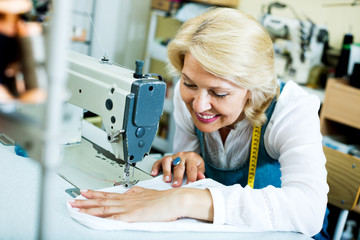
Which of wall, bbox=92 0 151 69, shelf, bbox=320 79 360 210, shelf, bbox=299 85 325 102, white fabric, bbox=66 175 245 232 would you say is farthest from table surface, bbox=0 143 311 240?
wall, bbox=92 0 151 69

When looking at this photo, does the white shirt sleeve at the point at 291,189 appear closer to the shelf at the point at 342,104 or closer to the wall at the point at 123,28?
the shelf at the point at 342,104

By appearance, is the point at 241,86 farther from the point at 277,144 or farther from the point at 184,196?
the point at 184,196

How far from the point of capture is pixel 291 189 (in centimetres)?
104

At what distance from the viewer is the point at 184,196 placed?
958 mm

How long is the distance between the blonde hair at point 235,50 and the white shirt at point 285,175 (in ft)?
0.29

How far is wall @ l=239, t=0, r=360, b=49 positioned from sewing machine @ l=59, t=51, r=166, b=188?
2334 mm

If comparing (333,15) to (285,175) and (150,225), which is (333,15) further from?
(150,225)

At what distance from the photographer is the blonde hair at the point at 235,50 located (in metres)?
1.13

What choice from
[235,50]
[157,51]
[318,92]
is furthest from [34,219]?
[157,51]

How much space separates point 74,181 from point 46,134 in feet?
2.36

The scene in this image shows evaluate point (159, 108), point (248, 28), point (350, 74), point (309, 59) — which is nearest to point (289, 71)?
point (309, 59)

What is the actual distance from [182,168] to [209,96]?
254mm

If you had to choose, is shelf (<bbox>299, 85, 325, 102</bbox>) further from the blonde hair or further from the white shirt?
the blonde hair

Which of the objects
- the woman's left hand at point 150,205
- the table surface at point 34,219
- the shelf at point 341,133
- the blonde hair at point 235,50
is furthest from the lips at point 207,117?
the shelf at point 341,133
